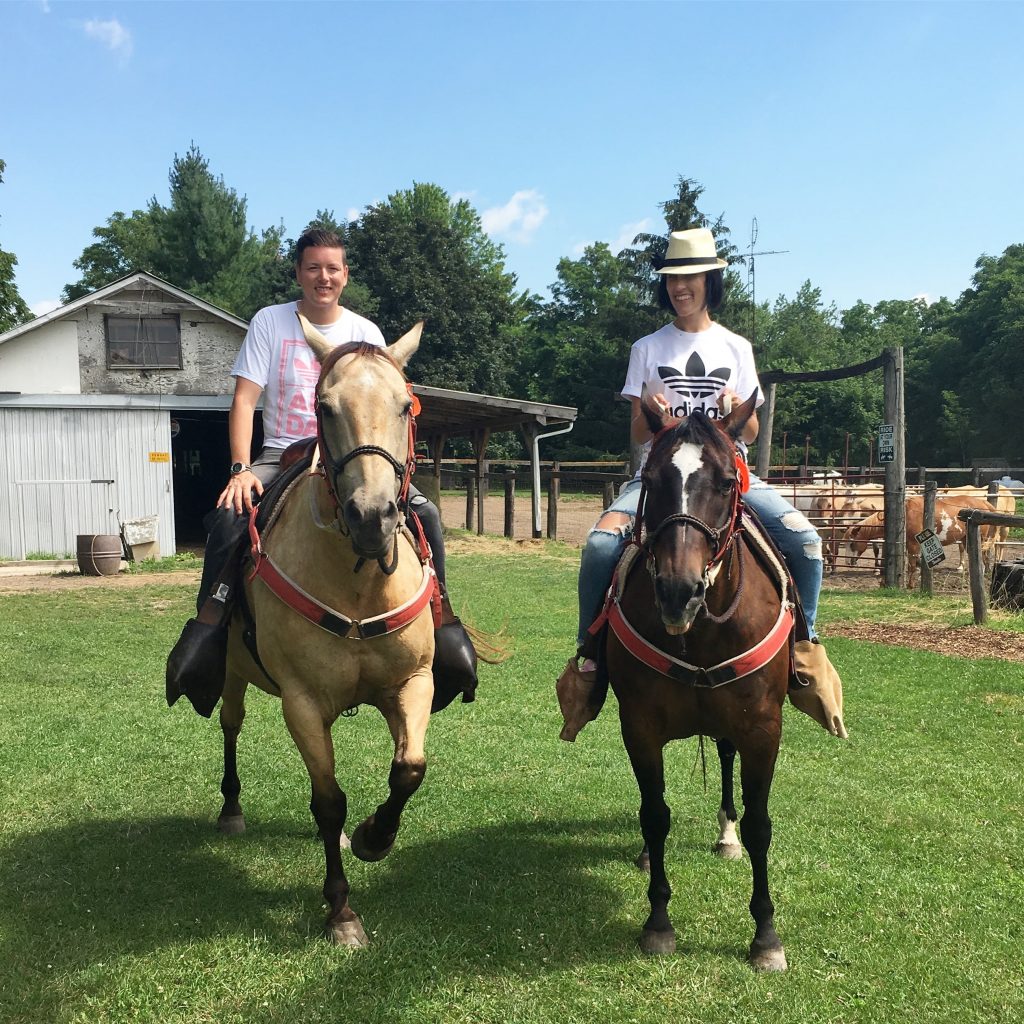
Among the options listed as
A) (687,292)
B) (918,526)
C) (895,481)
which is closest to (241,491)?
(687,292)

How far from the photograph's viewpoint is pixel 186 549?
23.0 m

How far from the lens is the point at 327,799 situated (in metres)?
3.82

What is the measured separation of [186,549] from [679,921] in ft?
69.6

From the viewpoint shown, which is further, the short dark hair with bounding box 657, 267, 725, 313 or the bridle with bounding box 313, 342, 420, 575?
the short dark hair with bounding box 657, 267, 725, 313

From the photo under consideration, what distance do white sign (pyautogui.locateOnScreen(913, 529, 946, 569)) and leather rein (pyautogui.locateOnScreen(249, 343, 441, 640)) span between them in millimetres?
10816

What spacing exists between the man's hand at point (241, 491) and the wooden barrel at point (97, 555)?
1485 cm

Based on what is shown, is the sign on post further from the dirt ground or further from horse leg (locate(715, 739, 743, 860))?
horse leg (locate(715, 739, 743, 860))

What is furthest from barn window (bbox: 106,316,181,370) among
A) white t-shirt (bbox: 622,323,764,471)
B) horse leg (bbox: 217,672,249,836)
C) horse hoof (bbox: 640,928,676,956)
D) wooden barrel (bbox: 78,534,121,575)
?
horse hoof (bbox: 640,928,676,956)

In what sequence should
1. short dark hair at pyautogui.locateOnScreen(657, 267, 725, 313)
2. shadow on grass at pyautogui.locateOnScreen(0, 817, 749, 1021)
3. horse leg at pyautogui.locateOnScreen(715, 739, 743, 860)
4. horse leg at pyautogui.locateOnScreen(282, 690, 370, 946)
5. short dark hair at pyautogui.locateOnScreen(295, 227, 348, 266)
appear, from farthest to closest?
horse leg at pyautogui.locateOnScreen(715, 739, 743, 860) → short dark hair at pyautogui.locateOnScreen(657, 267, 725, 313) → short dark hair at pyautogui.locateOnScreen(295, 227, 348, 266) → horse leg at pyautogui.locateOnScreen(282, 690, 370, 946) → shadow on grass at pyautogui.locateOnScreen(0, 817, 749, 1021)

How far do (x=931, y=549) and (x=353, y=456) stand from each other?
1199cm

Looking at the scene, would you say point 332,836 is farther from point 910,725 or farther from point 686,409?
point 910,725

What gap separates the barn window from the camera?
2056 centimetres

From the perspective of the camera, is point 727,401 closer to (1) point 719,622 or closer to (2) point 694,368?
(2) point 694,368

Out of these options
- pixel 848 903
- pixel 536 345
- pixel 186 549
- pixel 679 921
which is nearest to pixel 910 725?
pixel 848 903
